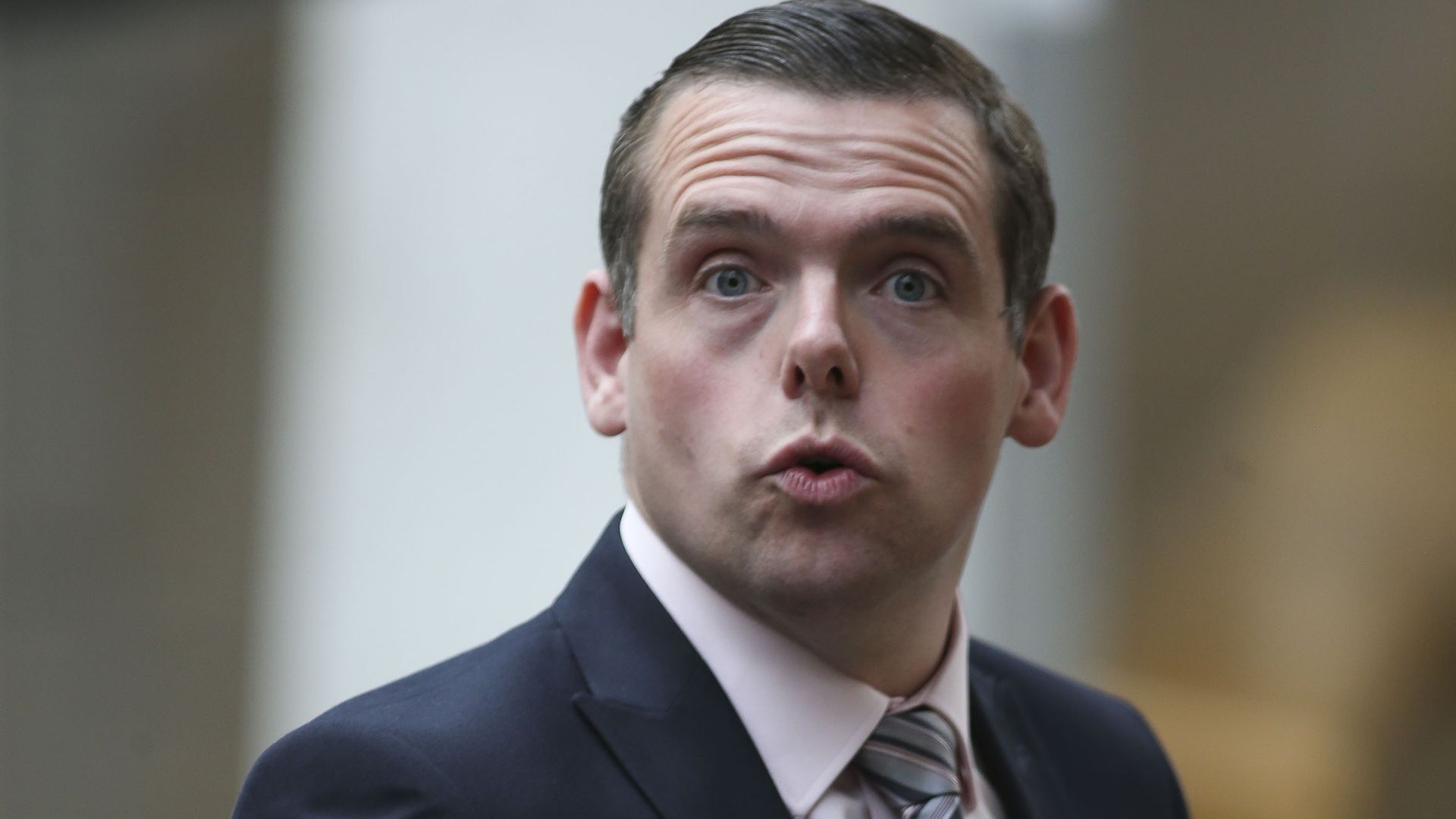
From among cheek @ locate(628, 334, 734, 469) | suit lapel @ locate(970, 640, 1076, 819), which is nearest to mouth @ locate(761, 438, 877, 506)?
cheek @ locate(628, 334, 734, 469)

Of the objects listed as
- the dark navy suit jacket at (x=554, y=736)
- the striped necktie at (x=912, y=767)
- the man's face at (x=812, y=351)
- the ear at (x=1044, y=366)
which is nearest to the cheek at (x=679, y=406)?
the man's face at (x=812, y=351)

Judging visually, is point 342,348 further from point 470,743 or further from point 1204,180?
point 470,743

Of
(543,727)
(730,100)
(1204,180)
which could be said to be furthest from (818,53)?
(1204,180)

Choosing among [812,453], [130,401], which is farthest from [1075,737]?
[130,401]

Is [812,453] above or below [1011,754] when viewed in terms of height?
above

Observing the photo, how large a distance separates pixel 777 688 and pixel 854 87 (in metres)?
0.99

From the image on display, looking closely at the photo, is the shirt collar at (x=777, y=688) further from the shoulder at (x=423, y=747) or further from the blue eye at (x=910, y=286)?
the blue eye at (x=910, y=286)

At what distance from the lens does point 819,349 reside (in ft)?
8.61

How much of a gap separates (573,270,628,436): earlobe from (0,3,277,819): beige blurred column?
13.7 ft

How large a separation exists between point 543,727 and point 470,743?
13 cm

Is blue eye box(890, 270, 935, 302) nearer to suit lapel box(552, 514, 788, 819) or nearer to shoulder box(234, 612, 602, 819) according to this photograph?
suit lapel box(552, 514, 788, 819)

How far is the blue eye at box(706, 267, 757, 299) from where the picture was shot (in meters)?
2.78

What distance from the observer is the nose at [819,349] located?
2.63 metres

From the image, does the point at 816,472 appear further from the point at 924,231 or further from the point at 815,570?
the point at 924,231
